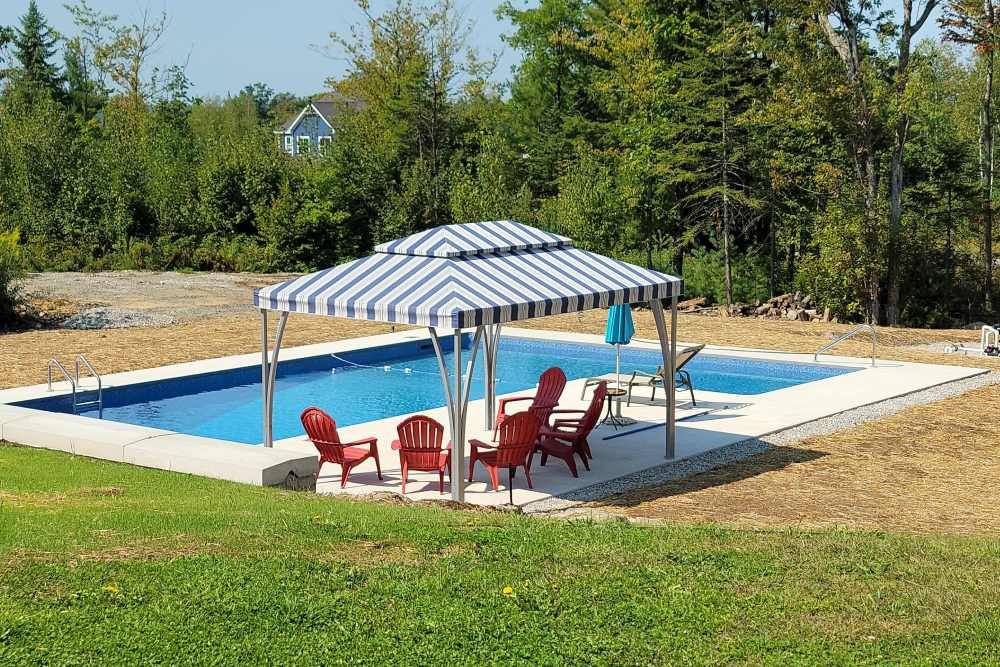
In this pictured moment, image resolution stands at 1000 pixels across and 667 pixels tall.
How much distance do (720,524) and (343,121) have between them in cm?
3146

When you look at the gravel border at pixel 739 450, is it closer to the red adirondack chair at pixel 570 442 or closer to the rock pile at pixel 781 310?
the red adirondack chair at pixel 570 442

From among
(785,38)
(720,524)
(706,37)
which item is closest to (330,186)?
(706,37)

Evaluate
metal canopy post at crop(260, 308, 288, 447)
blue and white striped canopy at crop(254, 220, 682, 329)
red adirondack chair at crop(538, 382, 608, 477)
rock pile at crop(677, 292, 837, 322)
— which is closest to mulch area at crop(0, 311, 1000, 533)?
red adirondack chair at crop(538, 382, 608, 477)

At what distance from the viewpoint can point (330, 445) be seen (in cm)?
1122

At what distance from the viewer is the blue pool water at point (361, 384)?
15.5m

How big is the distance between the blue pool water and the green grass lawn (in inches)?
275

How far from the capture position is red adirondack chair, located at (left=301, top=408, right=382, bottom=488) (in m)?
11.1

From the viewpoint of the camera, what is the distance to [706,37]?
30.1 m

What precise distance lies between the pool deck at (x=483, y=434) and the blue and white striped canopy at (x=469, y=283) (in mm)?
1500

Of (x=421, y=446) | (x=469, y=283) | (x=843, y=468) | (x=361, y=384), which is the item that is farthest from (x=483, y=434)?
(x=361, y=384)

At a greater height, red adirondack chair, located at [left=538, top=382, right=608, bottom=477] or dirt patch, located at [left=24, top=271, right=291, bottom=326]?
dirt patch, located at [left=24, top=271, right=291, bottom=326]

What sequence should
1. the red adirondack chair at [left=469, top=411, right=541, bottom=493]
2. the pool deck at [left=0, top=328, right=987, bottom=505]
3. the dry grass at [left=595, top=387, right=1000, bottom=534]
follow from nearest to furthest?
the dry grass at [left=595, top=387, right=1000, bottom=534]
the pool deck at [left=0, top=328, right=987, bottom=505]
the red adirondack chair at [left=469, top=411, right=541, bottom=493]

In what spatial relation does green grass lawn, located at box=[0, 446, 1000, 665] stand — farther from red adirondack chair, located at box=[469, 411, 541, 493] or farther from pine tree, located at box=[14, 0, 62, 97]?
pine tree, located at box=[14, 0, 62, 97]

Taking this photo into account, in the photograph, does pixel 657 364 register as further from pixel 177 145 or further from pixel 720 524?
pixel 177 145
